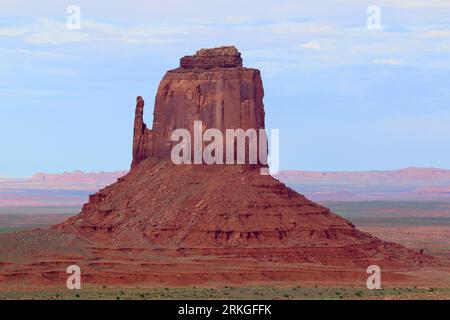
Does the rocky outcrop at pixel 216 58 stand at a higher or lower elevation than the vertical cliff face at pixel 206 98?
higher

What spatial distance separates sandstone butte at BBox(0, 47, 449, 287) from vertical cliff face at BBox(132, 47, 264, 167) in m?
0.08

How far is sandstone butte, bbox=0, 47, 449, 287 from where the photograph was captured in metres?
113

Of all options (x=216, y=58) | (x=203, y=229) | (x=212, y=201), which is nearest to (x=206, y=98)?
(x=216, y=58)

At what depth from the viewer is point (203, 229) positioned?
11938cm

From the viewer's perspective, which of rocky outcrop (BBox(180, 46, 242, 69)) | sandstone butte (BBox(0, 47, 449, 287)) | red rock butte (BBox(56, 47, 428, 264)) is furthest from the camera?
rocky outcrop (BBox(180, 46, 242, 69))

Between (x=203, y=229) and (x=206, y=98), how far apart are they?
12523 millimetres

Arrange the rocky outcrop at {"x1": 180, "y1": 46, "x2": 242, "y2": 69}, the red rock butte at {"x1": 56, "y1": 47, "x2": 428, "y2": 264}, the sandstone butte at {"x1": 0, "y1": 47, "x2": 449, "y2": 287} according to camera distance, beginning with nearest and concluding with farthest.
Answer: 1. the sandstone butte at {"x1": 0, "y1": 47, "x2": 449, "y2": 287}
2. the red rock butte at {"x1": 56, "y1": 47, "x2": 428, "y2": 264}
3. the rocky outcrop at {"x1": 180, "y1": 46, "x2": 242, "y2": 69}

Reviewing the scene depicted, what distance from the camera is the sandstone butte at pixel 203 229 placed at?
113 meters

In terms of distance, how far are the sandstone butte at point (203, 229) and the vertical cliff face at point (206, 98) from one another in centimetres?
8

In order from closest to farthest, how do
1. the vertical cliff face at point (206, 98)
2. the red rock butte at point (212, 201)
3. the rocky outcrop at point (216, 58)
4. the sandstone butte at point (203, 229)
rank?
1. the sandstone butte at point (203, 229)
2. the red rock butte at point (212, 201)
3. the vertical cliff face at point (206, 98)
4. the rocky outcrop at point (216, 58)

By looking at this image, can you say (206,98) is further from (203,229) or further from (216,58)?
(203,229)

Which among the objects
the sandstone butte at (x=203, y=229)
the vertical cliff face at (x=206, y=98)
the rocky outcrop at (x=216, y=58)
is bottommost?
the sandstone butte at (x=203, y=229)
